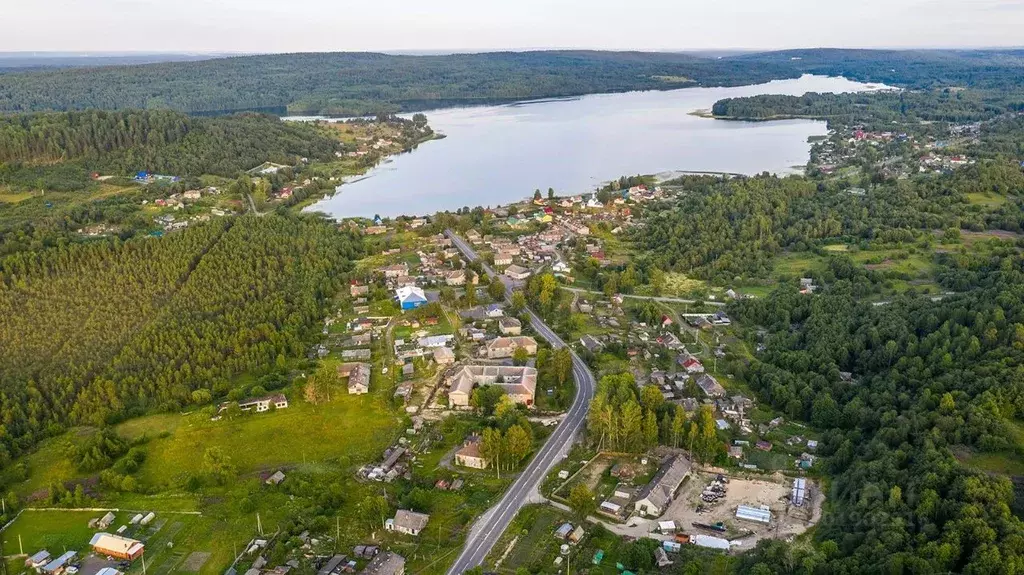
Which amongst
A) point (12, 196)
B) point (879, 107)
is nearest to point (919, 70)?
point (879, 107)

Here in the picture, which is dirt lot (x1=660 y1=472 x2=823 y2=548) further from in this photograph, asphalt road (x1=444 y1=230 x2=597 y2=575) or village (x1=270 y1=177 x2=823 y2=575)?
asphalt road (x1=444 y1=230 x2=597 y2=575)

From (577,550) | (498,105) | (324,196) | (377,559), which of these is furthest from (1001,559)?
(498,105)

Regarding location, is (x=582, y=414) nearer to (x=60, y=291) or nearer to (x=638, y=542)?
(x=638, y=542)

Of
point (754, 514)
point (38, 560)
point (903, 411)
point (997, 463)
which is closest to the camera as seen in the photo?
point (38, 560)

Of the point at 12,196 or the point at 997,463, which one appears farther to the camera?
the point at 12,196

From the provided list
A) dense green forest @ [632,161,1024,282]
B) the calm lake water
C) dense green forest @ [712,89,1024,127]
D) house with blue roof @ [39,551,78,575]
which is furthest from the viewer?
dense green forest @ [712,89,1024,127]

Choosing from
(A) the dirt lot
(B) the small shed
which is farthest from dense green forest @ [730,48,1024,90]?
(B) the small shed

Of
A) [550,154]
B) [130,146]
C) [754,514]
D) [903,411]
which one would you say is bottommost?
[754,514]

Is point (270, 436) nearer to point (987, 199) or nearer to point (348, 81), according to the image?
point (987, 199)
